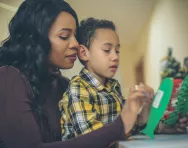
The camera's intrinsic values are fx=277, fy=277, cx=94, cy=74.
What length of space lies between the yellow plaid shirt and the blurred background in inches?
3.5

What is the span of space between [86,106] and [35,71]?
7.3 inches

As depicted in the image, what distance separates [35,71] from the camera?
2.57ft

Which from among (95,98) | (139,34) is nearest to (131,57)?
(139,34)

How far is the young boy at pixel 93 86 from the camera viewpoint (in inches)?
27.9

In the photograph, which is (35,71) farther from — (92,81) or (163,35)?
(163,35)

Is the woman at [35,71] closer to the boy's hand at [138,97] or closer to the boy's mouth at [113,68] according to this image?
the boy's hand at [138,97]

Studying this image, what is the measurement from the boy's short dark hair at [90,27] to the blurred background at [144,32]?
0.13 feet

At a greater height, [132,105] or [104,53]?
[104,53]

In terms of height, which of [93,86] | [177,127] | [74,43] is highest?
[74,43]

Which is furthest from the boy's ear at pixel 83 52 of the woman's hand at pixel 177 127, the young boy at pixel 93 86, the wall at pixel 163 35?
the woman's hand at pixel 177 127

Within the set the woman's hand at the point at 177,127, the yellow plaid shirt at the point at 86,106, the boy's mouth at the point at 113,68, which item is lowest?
the woman's hand at the point at 177,127

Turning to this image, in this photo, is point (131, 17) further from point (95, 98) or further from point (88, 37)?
point (95, 98)

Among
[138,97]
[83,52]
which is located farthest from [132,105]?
[83,52]

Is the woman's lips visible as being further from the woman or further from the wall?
the wall
